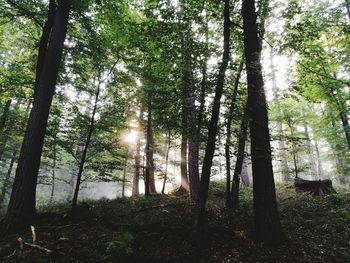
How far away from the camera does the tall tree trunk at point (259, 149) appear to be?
21.0 ft

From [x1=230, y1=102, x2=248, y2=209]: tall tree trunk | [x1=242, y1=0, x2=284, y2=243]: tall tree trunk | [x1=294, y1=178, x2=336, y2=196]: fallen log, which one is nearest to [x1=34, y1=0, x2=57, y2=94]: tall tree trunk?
[x1=242, y1=0, x2=284, y2=243]: tall tree trunk

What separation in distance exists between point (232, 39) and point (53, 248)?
933 centimetres

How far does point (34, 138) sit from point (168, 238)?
499 cm

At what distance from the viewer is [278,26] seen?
32.9 feet

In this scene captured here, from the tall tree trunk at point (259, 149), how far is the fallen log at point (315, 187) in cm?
686

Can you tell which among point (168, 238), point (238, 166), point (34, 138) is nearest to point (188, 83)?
point (238, 166)

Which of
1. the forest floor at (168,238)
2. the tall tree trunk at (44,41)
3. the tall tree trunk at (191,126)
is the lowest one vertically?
the forest floor at (168,238)

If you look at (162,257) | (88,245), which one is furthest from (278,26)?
(88,245)

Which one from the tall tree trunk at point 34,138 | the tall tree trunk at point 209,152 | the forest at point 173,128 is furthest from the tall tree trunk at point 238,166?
the tall tree trunk at point 34,138

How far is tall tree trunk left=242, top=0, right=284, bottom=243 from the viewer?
6398 millimetres

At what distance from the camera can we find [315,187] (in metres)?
12.4

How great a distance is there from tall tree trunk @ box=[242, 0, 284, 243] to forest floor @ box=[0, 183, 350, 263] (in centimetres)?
49

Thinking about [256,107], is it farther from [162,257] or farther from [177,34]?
[162,257]

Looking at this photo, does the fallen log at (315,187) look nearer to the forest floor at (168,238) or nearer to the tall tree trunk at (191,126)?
the forest floor at (168,238)
